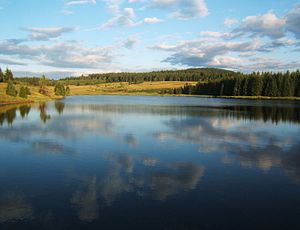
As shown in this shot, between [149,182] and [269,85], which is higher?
[269,85]

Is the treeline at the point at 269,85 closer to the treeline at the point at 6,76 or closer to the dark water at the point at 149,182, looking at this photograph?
the treeline at the point at 6,76

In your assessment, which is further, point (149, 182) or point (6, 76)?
point (6, 76)

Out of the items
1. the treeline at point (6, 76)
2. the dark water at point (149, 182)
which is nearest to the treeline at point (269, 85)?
the treeline at point (6, 76)

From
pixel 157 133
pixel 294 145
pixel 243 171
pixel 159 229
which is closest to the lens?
pixel 159 229

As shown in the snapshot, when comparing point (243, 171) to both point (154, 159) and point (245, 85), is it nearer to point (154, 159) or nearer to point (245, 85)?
point (154, 159)

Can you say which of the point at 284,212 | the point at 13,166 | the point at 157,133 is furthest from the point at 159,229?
the point at 157,133

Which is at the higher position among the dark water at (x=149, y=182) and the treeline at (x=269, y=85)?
the treeline at (x=269, y=85)

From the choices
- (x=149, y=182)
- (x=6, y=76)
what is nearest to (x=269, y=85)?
(x=6, y=76)

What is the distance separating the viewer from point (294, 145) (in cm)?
3438

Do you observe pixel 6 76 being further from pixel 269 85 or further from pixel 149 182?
pixel 149 182

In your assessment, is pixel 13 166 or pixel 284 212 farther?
pixel 13 166

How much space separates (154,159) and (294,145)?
52.7 feet

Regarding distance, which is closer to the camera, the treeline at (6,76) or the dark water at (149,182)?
the dark water at (149,182)

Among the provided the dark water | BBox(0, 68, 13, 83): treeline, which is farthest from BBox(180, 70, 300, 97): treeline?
the dark water
